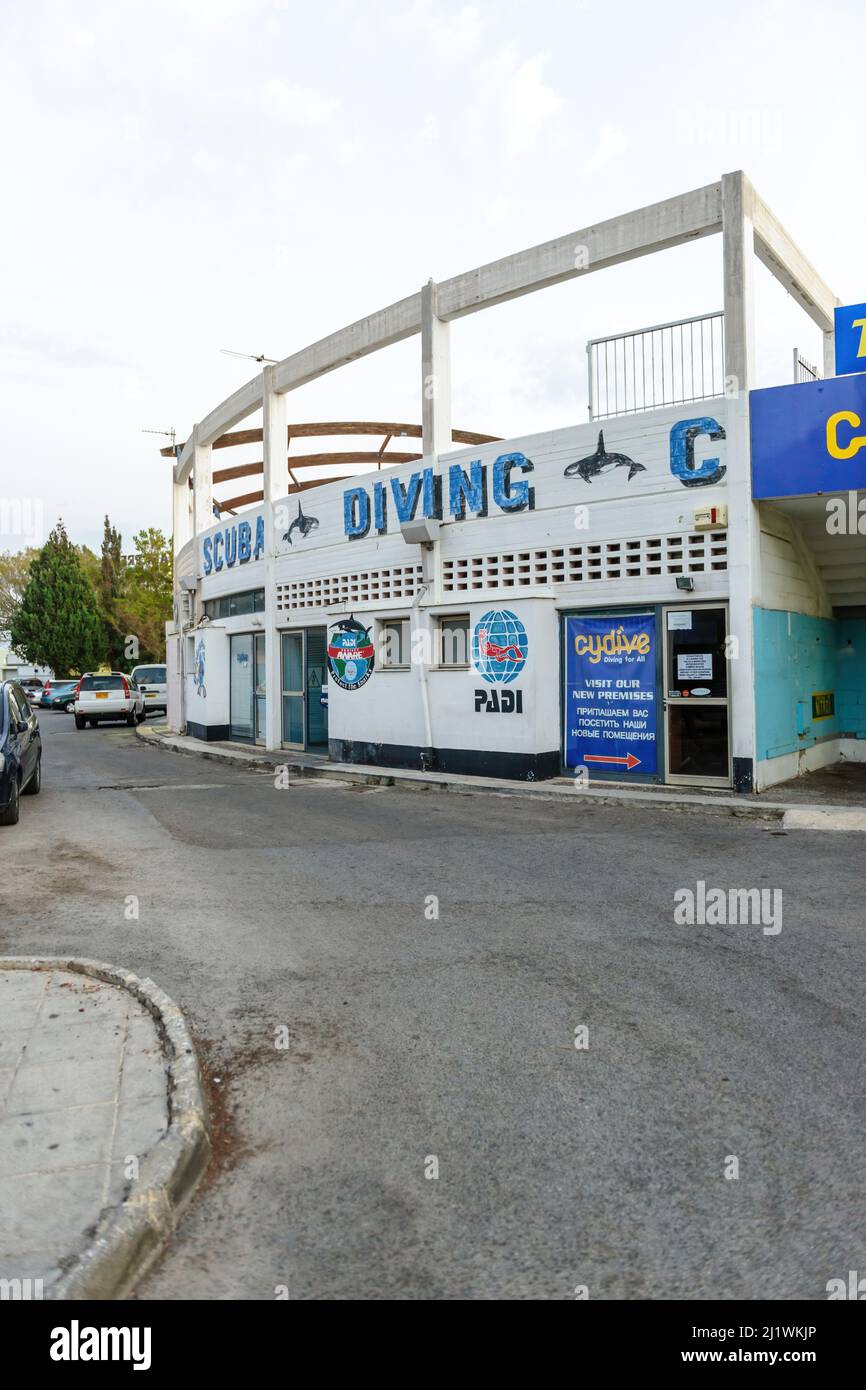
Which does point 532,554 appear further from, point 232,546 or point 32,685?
point 32,685

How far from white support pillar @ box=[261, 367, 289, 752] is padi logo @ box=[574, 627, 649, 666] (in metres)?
8.43

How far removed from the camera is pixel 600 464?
1336 centimetres

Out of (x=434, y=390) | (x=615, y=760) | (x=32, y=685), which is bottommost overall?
(x=615, y=760)

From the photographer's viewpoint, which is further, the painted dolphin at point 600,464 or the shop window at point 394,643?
the shop window at point 394,643

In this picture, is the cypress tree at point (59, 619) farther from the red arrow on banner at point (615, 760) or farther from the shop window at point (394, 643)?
the red arrow on banner at point (615, 760)

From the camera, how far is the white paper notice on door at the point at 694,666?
40.5ft

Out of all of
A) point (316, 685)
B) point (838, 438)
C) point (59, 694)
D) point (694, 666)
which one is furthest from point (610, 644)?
point (59, 694)

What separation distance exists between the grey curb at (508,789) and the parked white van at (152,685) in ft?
52.0

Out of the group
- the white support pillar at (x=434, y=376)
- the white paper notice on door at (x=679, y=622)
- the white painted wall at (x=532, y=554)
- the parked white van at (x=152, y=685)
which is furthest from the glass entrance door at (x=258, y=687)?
the parked white van at (x=152, y=685)

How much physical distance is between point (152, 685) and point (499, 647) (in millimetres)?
23009

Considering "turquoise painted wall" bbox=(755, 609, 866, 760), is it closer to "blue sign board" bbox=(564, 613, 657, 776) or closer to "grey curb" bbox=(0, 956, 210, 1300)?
"blue sign board" bbox=(564, 613, 657, 776)
